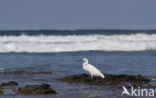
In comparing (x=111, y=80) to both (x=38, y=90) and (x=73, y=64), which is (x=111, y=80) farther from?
(x=73, y=64)

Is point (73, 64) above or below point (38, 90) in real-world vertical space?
above

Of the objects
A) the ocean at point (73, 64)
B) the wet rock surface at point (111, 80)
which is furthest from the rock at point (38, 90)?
the wet rock surface at point (111, 80)

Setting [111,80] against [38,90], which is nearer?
[38,90]

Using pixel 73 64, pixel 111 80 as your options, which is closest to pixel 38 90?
pixel 111 80

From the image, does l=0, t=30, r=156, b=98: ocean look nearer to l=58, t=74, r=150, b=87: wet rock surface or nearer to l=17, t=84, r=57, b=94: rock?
l=17, t=84, r=57, b=94: rock

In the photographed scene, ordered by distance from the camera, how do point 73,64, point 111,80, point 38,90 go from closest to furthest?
point 38,90 → point 111,80 → point 73,64

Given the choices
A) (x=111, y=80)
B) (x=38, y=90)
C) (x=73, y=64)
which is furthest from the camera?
(x=73, y=64)

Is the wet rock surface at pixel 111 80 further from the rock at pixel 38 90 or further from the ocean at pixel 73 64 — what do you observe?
the rock at pixel 38 90

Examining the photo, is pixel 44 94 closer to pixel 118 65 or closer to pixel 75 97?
pixel 75 97

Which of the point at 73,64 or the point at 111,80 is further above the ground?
the point at 73,64

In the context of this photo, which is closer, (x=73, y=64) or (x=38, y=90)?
(x=38, y=90)

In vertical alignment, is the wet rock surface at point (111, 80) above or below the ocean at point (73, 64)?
below

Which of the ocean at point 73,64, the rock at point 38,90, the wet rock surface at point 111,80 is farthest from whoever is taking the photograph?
the wet rock surface at point 111,80

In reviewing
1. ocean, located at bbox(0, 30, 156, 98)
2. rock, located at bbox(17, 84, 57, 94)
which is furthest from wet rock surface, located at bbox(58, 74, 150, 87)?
rock, located at bbox(17, 84, 57, 94)
